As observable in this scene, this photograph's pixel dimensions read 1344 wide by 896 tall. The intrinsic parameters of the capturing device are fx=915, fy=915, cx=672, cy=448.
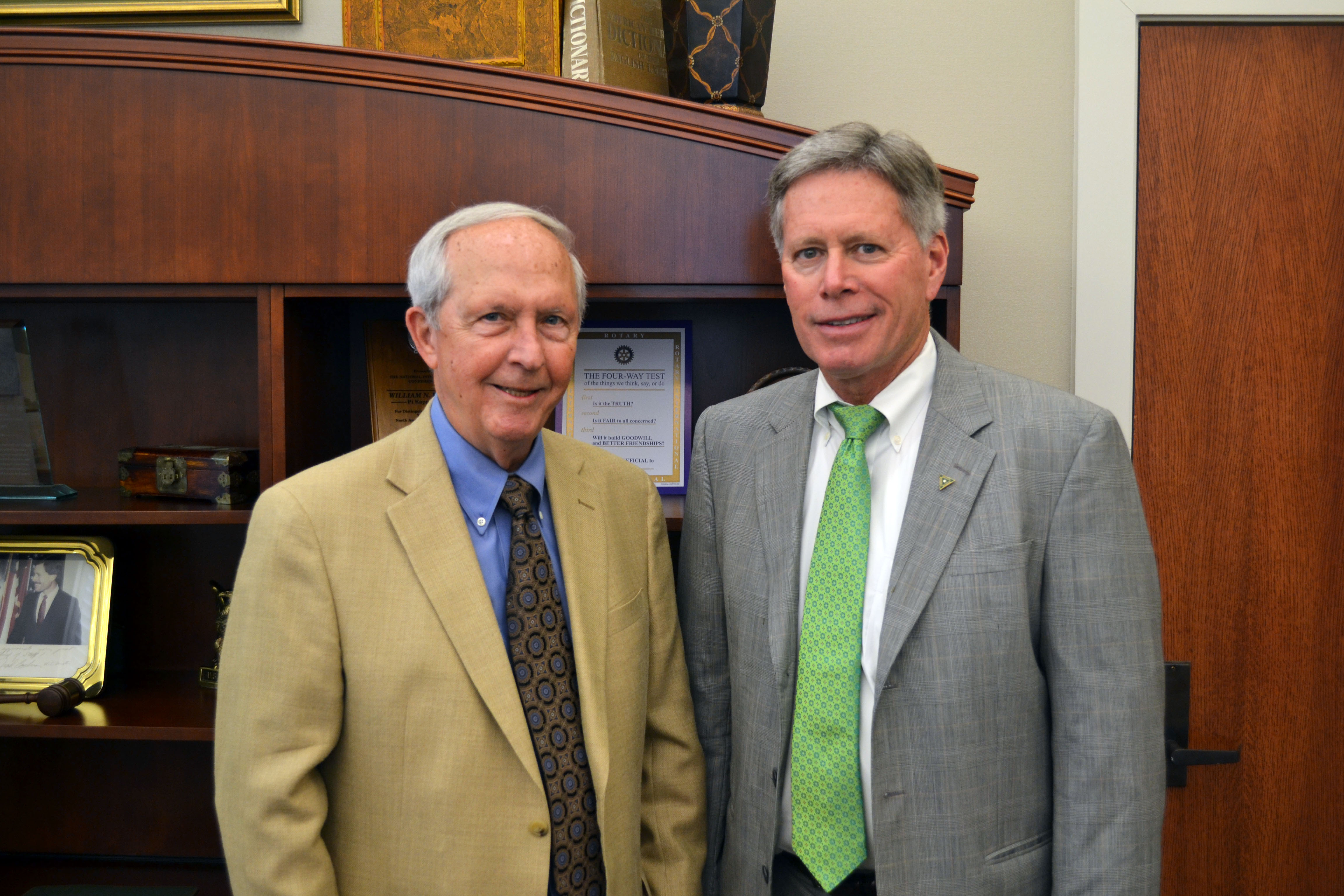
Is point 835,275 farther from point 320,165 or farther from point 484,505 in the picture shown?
point 320,165

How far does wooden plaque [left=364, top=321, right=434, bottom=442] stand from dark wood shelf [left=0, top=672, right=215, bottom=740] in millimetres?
630

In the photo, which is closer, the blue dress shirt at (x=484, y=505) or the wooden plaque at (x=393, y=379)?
the blue dress shirt at (x=484, y=505)

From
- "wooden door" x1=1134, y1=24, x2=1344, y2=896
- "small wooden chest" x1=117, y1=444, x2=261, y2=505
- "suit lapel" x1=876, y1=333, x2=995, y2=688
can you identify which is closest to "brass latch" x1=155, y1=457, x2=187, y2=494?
"small wooden chest" x1=117, y1=444, x2=261, y2=505

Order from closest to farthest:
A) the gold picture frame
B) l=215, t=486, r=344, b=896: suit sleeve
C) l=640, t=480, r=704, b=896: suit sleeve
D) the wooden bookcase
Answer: l=215, t=486, r=344, b=896: suit sleeve, l=640, t=480, r=704, b=896: suit sleeve, the wooden bookcase, the gold picture frame

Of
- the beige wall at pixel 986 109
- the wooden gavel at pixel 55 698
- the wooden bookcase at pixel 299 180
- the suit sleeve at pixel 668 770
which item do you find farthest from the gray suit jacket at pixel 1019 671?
the wooden gavel at pixel 55 698

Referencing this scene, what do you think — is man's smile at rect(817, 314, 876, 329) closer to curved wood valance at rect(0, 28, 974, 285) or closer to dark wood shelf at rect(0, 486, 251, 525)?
curved wood valance at rect(0, 28, 974, 285)

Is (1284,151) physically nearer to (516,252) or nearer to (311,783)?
(516,252)

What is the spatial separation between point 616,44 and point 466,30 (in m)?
0.30

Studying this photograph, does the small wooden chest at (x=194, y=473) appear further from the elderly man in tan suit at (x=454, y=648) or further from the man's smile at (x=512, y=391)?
the man's smile at (x=512, y=391)

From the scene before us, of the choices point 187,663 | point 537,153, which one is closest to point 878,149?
point 537,153

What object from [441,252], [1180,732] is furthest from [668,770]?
[1180,732]

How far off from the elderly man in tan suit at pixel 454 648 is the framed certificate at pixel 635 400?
525 millimetres

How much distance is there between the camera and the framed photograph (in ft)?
5.94

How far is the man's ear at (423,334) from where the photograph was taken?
4.23 ft
